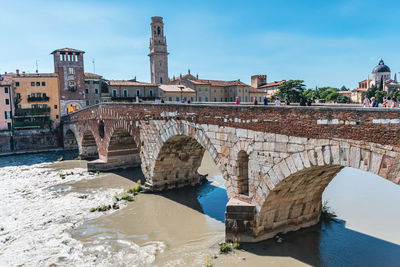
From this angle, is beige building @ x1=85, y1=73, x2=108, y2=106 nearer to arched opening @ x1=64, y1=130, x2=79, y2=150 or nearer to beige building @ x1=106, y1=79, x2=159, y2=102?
beige building @ x1=106, y1=79, x2=159, y2=102

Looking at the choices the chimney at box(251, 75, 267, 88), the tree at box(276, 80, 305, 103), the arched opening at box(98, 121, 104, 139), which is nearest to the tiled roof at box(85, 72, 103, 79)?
the arched opening at box(98, 121, 104, 139)

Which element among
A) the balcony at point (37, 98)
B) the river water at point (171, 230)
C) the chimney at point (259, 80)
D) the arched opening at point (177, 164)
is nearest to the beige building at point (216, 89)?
the balcony at point (37, 98)

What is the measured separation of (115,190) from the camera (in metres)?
21.1

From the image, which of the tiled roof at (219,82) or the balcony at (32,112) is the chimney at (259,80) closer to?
the tiled roof at (219,82)

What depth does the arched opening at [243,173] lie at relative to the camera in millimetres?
12359

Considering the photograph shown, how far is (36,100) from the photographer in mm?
41719

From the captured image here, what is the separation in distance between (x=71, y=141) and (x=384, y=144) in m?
40.7

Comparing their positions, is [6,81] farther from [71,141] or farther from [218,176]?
[218,176]

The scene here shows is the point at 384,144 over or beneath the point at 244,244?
over

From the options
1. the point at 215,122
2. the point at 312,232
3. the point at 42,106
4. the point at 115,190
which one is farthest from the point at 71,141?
the point at 312,232

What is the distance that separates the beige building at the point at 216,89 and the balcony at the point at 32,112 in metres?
23.8

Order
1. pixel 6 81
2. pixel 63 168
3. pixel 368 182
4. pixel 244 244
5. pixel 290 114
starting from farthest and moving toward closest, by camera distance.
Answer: pixel 6 81 → pixel 63 168 → pixel 368 182 → pixel 244 244 → pixel 290 114

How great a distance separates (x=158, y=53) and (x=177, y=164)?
47920 millimetres

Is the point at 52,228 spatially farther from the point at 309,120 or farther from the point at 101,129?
the point at 101,129
